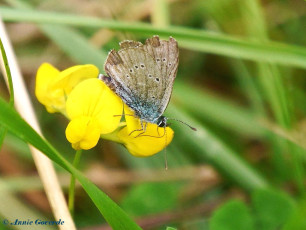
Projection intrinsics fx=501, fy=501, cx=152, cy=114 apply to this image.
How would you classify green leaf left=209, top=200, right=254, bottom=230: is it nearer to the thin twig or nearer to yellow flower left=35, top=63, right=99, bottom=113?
the thin twig

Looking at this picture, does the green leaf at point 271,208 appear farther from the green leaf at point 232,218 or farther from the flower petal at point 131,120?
the flower petal at point 131,120

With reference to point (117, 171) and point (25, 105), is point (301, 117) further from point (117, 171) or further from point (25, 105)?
point (25, 105)

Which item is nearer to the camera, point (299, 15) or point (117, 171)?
point (117, 171)

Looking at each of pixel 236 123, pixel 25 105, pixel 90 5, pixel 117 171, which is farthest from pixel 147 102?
pixel 90 5

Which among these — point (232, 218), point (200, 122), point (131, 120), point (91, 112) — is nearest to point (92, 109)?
point (91, 112)

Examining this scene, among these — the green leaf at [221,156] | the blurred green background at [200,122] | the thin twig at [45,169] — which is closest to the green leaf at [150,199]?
the blurred green background at [200,122]

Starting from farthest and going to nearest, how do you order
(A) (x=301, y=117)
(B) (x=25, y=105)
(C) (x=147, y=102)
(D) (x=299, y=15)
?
(D) (x=299, y=15), (A) (x=301, y=117), (B) (x=25, y=105), (C) (x=147, y=102)

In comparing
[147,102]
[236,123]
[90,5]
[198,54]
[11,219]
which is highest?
[90,5]

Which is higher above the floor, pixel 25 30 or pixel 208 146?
pixel 25 30
